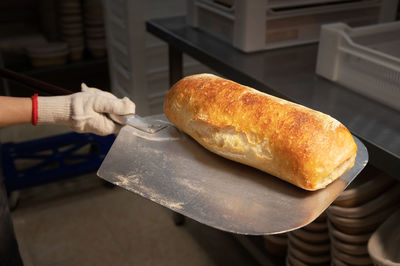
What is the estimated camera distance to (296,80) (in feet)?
4.63

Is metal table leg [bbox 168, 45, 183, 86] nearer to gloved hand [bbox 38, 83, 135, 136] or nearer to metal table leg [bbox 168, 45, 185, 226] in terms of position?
metal table leg [bbox 168, 45, 185, 226]

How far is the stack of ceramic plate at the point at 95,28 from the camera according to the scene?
314 centimetres

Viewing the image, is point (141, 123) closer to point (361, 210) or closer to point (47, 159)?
point (361, 210)

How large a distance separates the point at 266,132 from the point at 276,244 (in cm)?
94

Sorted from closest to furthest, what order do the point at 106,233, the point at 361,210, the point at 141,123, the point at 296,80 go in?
the point at 141,123 → the point at 361,210 → the point at 296,80 → the point at 106,233

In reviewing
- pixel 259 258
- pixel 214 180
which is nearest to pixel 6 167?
pixel 259 258

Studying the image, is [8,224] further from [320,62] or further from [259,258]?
[320,62]

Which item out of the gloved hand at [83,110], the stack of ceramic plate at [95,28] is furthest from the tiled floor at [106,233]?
the stack of ceramic plate at [95,28]

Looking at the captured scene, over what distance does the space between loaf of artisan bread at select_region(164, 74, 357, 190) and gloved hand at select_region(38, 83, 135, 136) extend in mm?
139

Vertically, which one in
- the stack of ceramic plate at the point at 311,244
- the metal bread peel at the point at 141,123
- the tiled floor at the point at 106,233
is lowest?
the tiled floor at the point at 106,233

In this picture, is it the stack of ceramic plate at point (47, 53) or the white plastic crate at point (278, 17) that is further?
the stack of ceramic plate at point (47, 53)

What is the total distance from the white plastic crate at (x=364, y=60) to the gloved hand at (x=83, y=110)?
2.30ft

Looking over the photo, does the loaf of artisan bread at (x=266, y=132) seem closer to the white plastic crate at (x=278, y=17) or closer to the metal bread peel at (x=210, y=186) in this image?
the metal bread peel at (x=210, y=186)

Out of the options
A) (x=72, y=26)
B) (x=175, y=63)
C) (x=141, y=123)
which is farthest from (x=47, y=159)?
(x=141, y=123)
